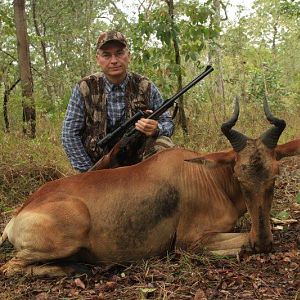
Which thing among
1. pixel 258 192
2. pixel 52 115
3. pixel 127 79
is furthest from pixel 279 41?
pixel 258 192

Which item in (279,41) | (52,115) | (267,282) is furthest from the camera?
(279,41)

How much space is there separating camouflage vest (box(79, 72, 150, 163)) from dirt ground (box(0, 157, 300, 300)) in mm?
1964

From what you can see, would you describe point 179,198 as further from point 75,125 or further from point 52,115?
point 52,115

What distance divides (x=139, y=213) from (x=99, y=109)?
2073mm

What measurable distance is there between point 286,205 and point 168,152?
1829 millimetres

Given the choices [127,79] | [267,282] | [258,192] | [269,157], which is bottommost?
[267,282]

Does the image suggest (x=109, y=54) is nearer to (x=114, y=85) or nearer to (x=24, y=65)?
(x=114, y=85)

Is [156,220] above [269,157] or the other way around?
the other way around

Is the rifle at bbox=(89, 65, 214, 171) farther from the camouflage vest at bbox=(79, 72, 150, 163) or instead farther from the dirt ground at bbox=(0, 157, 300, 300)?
the dirt ground at bbox=(0, 157, 300, 300)

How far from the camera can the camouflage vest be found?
6.16 metres

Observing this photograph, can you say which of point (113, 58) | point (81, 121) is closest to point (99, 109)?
point (81, 121)

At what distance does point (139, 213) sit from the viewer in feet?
14.8

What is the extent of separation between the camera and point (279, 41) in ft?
105

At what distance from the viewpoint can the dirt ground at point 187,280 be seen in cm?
367
